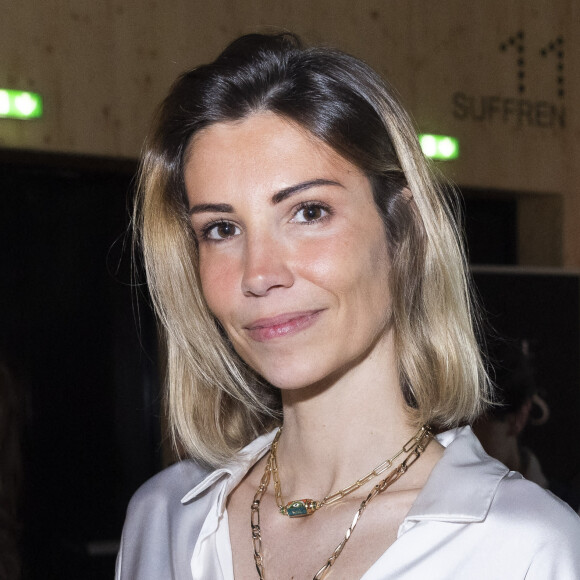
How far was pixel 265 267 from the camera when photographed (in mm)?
1418

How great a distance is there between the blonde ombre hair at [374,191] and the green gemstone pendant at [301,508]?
0.76 feet

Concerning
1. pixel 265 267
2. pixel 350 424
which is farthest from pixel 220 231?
pixel 350 424

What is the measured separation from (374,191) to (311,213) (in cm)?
14

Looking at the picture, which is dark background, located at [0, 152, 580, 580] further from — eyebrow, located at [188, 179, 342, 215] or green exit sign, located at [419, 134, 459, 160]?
eyebrow, located at [188, 179, 342, 215]

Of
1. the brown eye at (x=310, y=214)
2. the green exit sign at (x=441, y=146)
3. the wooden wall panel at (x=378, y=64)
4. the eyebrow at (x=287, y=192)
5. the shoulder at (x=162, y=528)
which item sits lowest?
the shoulder at (x=162, y=528)

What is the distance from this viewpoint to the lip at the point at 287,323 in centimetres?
144

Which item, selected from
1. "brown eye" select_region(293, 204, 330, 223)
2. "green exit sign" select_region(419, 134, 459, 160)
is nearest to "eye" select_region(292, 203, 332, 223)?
"brown eye" select_region(293, 204, 330, 223)

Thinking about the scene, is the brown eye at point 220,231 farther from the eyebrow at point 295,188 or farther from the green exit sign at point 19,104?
the green exit sign at point 19,104

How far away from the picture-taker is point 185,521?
5.59 ft

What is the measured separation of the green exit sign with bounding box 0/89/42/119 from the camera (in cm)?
339

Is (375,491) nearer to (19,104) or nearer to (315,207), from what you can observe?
(315,207)

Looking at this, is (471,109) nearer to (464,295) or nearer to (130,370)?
(130,370)

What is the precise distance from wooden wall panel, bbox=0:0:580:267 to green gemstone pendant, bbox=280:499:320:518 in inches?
90.2

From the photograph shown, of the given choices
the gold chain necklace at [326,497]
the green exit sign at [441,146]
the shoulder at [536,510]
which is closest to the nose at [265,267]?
the gold chain necklace at [326,497]
